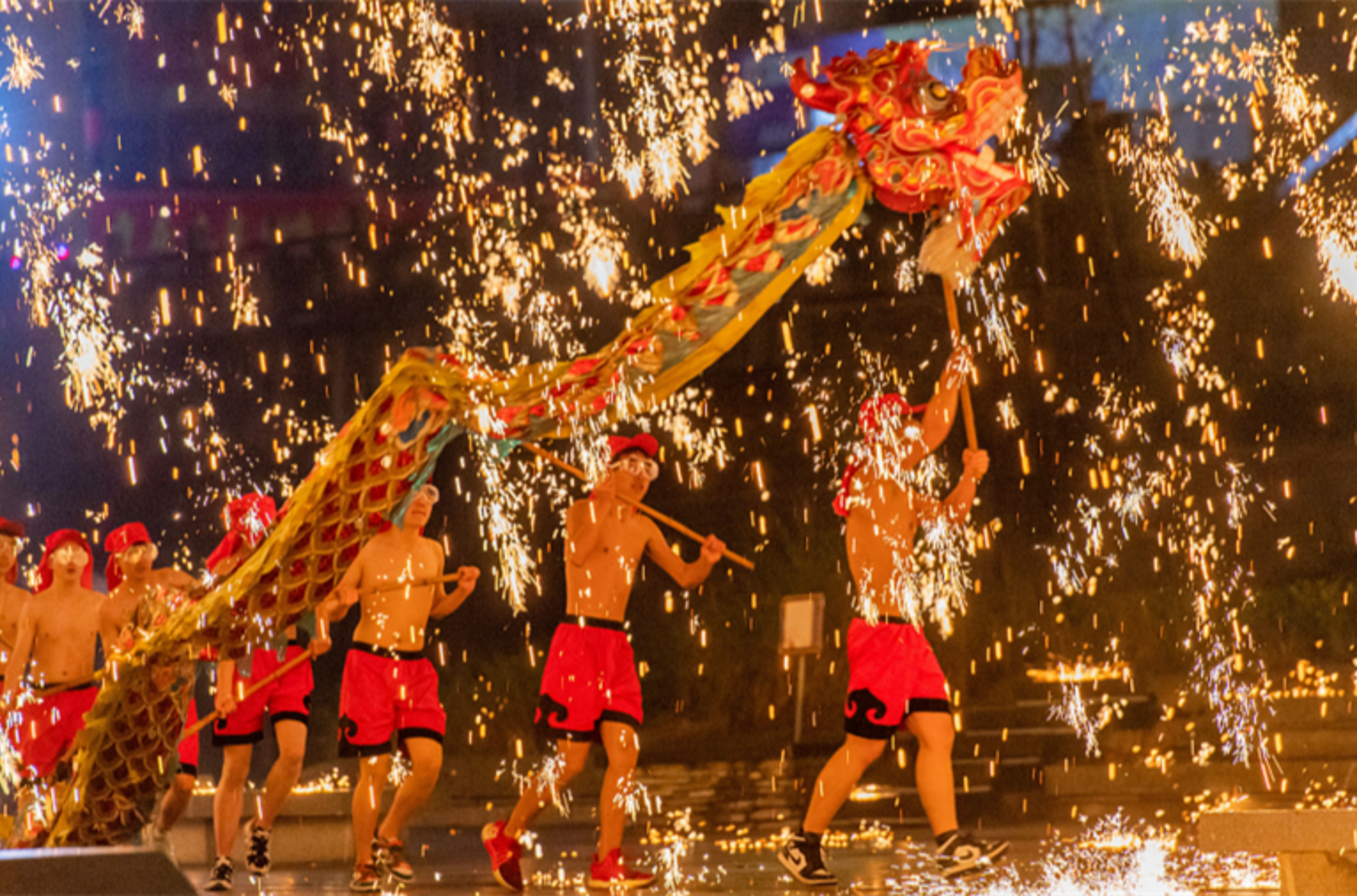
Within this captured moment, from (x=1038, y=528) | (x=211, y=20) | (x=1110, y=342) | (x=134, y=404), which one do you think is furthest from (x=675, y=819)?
(x=211, y=20)

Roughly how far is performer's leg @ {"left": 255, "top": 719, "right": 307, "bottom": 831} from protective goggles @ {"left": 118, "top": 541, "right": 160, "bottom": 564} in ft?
2.95

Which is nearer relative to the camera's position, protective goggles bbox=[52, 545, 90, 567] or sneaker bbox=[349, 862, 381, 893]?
sneaker bbox=[349, 862, 381, 893]

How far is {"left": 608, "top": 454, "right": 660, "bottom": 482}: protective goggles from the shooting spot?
6.03m

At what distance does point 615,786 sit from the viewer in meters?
5.62

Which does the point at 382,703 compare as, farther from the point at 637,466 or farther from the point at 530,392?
the point at 530,392

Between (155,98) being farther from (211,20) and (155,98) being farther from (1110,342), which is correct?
(1110,342)

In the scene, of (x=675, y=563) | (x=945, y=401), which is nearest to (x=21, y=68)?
(x=675, y=563)

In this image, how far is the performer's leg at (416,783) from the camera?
6.06m

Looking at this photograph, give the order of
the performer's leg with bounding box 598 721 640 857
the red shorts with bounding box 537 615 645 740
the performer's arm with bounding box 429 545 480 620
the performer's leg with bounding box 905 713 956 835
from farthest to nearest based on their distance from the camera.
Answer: the performer's arm with bounding box 429 545 480 620 → the red shorts with bounding box 537 615 645 740 → the performer's leg with bounding box 598 721 640 857 → the performer's leg with bounding box 905 713 956 835

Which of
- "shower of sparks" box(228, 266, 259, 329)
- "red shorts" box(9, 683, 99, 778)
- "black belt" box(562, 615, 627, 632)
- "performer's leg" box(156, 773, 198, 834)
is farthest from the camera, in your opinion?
"shower of sparks" box(228, 266, 259, 329)

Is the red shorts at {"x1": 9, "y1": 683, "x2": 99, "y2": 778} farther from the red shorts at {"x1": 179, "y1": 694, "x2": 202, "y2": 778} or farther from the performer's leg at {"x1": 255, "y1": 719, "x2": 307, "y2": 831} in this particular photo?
the performer's leg at {"x1": 255, "y1": 719, "x2": 307, "y2": 831}

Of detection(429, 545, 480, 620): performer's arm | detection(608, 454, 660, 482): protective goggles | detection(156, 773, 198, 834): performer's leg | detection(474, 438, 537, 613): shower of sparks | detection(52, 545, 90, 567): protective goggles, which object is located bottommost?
detection(156, 773, 198, 834): performer's leg

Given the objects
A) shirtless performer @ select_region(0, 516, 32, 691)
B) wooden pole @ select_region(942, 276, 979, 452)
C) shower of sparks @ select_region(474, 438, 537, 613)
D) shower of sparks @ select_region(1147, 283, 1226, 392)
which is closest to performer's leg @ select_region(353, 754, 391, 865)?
shirtless performer @ select_region(0, 516, 32, 691)

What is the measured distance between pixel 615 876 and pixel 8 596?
3047 millimetres
